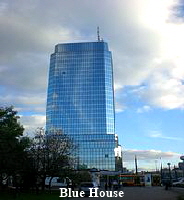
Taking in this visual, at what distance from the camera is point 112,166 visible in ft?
522

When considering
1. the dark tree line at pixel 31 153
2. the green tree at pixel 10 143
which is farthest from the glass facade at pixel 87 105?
the green tree at pixel 10 143

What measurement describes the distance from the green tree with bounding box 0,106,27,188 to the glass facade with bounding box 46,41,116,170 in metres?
107

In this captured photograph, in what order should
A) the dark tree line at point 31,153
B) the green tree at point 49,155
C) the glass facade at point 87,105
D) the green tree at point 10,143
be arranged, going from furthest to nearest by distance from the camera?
1. the glass facade at point 87,105
2. the green tree at point 49,155
3. the dark tree line at point 31,153
4. the green tree at point 10,143

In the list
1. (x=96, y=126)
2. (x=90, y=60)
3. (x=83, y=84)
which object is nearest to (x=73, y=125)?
(x=96, y=126)

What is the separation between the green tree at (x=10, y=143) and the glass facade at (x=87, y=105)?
10693 centimetres

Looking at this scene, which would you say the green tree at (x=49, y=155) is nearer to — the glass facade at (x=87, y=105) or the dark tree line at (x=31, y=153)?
the dark tree line at (x=31, y=153)

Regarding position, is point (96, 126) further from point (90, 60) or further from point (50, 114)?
point (90, 60)

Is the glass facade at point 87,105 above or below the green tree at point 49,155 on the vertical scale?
above

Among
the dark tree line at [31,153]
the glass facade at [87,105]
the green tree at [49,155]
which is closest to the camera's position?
the dark tree line at [31,153]

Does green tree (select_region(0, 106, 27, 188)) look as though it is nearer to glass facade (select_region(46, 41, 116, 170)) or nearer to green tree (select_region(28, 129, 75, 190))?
green tree (select_region(28, 129, 75, 190))

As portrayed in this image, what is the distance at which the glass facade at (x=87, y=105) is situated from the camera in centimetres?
15988

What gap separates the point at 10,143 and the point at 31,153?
10.5 m

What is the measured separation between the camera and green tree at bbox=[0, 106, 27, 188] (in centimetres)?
3866

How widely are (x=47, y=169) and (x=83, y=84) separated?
118944mm
